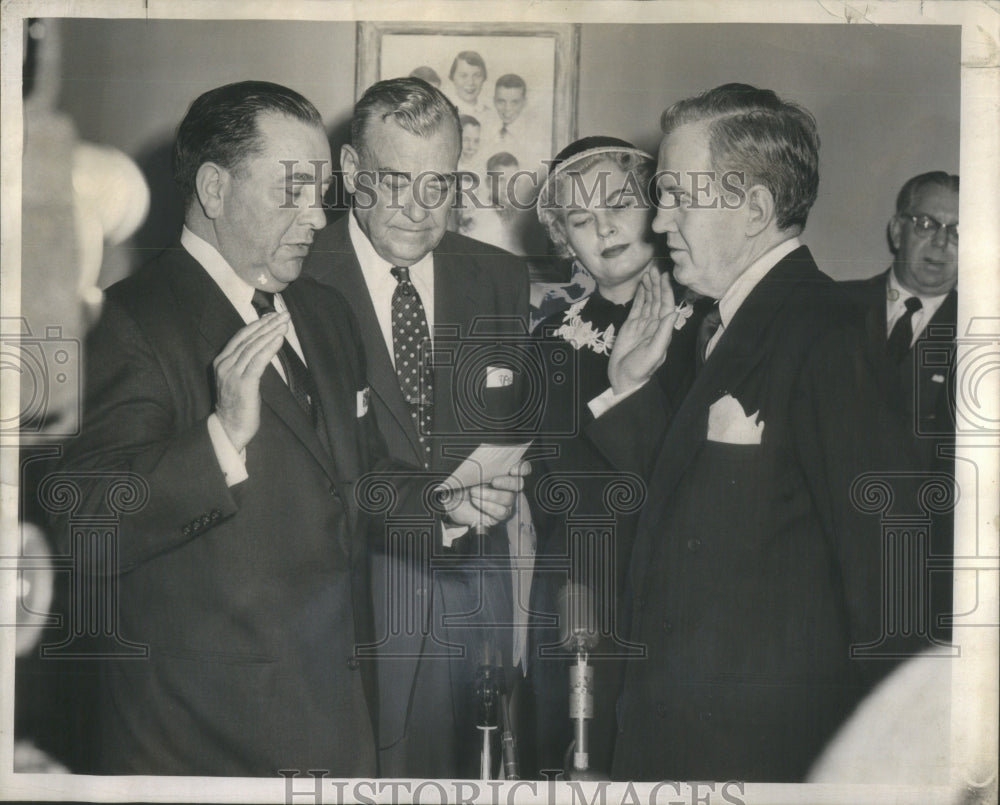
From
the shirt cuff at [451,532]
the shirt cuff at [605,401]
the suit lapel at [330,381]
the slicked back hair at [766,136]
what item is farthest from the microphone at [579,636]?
the slicked back hair at [766,136]

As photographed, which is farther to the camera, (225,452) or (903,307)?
(903,307)

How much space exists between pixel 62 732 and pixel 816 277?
8.48 ft

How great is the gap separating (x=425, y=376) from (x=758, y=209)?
1.08 m

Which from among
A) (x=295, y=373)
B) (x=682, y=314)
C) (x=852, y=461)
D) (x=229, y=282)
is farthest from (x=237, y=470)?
(x=852, y=461)

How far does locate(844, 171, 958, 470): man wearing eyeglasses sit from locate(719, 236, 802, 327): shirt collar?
21 centimetres

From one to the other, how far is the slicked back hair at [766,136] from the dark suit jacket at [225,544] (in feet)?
3.89

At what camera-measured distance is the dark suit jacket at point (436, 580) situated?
124 inches

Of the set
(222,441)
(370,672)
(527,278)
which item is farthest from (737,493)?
(222,441)

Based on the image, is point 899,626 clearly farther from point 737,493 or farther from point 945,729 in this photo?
point 737,493

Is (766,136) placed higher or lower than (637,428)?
higher

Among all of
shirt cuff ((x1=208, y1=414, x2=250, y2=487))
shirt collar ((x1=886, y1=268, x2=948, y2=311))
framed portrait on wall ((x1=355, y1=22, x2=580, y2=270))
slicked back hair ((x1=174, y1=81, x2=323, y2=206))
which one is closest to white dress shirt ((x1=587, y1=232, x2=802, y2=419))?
shirt collar ((x1=886, y1=268, x2=948, y2=311))

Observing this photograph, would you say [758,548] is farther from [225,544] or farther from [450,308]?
[225,544]

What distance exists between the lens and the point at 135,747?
125 inches

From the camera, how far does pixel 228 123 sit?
10.3 feet
